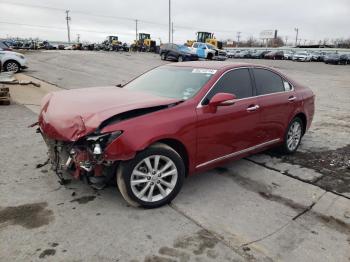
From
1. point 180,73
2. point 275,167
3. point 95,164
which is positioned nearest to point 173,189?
point 95,164

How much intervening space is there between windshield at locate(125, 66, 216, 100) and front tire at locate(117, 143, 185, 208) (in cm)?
87

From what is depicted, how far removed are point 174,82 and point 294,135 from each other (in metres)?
2.57

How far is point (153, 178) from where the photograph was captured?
151 inches

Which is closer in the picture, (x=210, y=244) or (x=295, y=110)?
(x=210, y=244)

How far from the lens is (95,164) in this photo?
3582 millimetres

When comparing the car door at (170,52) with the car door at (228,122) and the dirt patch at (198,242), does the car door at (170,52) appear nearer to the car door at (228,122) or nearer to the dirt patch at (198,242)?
the car door at (228,122)

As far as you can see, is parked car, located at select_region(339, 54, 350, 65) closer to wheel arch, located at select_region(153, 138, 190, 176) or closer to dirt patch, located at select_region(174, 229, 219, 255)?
wheel arch, located at select_region(153, 138, 190, 176)

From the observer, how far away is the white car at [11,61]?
16.5 meters

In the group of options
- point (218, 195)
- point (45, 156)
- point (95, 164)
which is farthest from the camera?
point (45, 156)

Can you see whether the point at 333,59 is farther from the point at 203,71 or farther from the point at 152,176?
the point at 152,176

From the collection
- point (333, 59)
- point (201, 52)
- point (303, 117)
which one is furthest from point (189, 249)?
point (333, 59)

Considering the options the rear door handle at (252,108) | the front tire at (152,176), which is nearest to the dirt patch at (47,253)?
the front tire at (152,176)

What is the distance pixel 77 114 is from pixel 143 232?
1.45 metres

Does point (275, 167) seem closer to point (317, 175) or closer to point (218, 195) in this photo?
point (317, 175)
